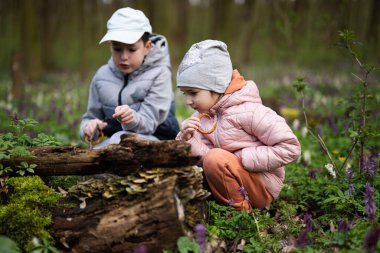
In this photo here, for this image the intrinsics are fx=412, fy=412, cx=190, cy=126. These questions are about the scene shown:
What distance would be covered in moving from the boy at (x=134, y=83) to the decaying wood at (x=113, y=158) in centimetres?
87

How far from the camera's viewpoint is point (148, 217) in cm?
277

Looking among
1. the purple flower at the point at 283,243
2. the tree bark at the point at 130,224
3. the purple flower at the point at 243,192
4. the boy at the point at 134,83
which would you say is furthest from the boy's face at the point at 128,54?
the purple flower at the point at 283,243

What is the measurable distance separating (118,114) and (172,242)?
144 centimetres

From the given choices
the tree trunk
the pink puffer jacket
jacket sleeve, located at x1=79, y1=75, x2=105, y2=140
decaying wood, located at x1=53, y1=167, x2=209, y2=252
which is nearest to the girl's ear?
jacket sleeve, located at x1=79, y1=75, x2=105, y2=140

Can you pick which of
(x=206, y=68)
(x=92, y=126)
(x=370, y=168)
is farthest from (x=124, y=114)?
(x=370, y=168)

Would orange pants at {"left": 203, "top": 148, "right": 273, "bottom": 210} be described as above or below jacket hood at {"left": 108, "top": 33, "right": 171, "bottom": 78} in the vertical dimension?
below

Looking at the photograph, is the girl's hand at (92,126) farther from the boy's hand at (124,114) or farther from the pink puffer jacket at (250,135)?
the pink puffer jacket at (250,135)

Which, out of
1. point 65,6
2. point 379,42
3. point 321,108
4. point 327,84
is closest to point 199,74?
point 321,108

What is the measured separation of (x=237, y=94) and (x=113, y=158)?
3.80 ft

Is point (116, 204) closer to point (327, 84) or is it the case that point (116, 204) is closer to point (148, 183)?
point (148, 183)

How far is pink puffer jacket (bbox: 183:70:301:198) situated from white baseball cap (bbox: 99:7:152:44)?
1.21m

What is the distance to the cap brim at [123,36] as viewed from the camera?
409 cm

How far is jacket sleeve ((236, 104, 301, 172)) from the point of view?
3.22m

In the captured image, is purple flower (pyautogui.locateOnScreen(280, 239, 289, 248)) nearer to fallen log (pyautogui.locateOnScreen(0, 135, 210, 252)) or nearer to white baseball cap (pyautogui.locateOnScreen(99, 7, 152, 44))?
fallen log (pyautogui.locateOnScreen(0, 135, 210, 252))
